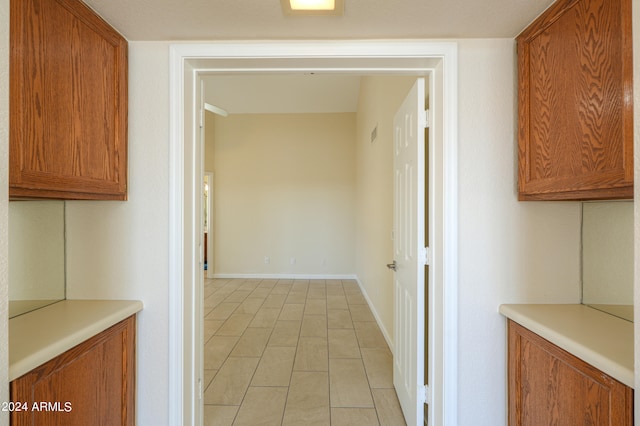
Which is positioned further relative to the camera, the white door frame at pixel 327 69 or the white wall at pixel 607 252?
the white door frame at pixel 327 69

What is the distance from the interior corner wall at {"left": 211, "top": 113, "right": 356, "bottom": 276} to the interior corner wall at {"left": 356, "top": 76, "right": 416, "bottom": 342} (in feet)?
4.66

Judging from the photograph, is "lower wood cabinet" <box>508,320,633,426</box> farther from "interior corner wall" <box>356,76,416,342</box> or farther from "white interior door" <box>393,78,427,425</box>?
"interior corner wall" <box>356,76,416,342</box>

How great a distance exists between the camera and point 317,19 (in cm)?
150

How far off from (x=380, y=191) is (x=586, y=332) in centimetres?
292

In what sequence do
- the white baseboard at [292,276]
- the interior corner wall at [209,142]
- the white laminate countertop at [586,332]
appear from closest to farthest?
the white laminate countertop at [586,332] → the interior corner wall at [209,142] → the white baseboard at [292,276]

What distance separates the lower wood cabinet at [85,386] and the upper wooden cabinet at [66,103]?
23.7 inches

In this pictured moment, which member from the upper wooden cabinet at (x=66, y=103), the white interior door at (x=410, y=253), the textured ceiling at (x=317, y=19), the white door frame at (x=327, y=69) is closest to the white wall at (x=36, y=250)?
the upper wooden cabinet at (x=66, y=103)

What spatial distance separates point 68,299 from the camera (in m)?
1.74

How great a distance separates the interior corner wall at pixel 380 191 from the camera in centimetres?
349

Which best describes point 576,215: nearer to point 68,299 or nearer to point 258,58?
point 258,58

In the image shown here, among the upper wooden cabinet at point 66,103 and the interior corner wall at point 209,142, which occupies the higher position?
the interior corner wall at point 209,142

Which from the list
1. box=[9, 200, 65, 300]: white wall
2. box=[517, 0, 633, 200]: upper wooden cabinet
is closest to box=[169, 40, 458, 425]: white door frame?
box=[517, 0, 633, 200]: upper wooden cabinet

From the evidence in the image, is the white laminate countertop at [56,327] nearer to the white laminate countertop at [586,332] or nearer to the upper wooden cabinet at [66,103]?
the upper wooden cabinet at [66,103]

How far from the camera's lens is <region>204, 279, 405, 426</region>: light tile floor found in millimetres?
2342
